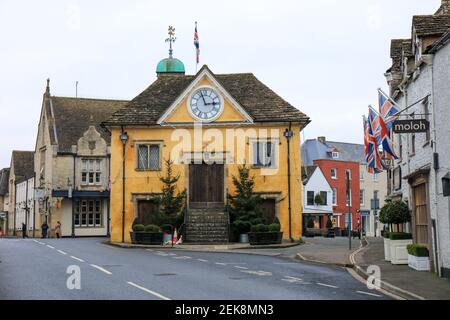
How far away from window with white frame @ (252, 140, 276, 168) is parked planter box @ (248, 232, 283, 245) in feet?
16.4

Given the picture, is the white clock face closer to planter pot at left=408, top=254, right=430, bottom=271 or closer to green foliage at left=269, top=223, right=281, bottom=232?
green foliage at left=269, top=223, right=281, bottom=232

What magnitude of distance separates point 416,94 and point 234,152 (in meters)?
15.6

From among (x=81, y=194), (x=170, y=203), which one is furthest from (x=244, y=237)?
(x=81, y=194)

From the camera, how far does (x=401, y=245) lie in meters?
20.9

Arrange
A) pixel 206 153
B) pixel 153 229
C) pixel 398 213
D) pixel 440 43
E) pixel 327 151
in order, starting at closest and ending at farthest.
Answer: pixel 440 43 → pixel 398 213 → pixel 153 229 → pixel 206 153 → pixel 327 151

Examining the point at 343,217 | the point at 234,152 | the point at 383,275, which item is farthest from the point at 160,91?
the point at 343,217

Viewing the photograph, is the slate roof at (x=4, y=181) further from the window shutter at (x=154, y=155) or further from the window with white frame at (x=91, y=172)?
the window shutter at (x=154, y=155)

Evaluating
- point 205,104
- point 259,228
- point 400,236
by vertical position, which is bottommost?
point 400,236

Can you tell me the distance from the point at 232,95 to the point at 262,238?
8972 mm

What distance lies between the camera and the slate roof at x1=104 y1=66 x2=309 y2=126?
35156 mm

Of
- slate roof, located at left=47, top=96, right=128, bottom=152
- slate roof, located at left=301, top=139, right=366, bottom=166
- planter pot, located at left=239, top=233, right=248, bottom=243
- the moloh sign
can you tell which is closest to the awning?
slate roof, located at left=47, top=96, right=128, bottom=152

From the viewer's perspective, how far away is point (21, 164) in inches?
2778

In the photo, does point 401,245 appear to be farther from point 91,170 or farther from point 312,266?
point 91,170

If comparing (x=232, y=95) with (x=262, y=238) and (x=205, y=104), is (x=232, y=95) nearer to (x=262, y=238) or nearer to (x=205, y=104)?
(x=205, y=104)
